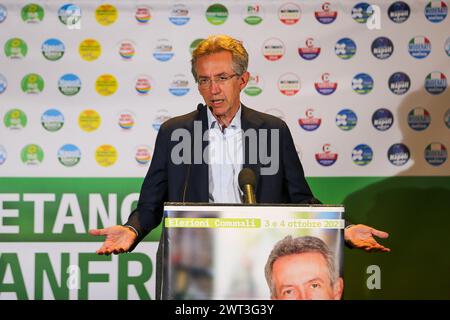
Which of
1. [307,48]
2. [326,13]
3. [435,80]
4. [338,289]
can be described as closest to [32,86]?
[307,48]

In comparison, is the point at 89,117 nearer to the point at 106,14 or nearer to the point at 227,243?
the point at 106,14

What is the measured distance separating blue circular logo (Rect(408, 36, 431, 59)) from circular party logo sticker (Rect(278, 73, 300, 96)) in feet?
2.64

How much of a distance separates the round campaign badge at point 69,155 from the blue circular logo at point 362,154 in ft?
6.04

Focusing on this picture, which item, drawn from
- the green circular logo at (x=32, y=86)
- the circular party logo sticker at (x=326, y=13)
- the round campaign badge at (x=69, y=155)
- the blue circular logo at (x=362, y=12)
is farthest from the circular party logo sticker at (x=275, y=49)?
the green circular logo at (x=32, y=86)

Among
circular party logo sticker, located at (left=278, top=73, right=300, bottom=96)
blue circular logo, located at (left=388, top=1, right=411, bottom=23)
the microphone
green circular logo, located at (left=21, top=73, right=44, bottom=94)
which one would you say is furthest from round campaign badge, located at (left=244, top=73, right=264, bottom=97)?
the microphone

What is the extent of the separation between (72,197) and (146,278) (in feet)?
2.38

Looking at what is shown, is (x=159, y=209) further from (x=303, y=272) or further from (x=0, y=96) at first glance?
(x=0, y=96)

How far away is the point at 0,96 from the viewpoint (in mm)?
4938

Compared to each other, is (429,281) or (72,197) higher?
(72,197)

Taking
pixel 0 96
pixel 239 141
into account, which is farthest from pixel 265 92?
pixel 0 96

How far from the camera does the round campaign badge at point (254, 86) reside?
4.96m

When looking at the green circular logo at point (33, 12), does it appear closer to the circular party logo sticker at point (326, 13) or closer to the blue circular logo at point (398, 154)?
the circular party logo sticker at point (326, 13)

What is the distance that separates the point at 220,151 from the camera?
3.88 m

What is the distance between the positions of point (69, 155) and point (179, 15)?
3.90 feet
